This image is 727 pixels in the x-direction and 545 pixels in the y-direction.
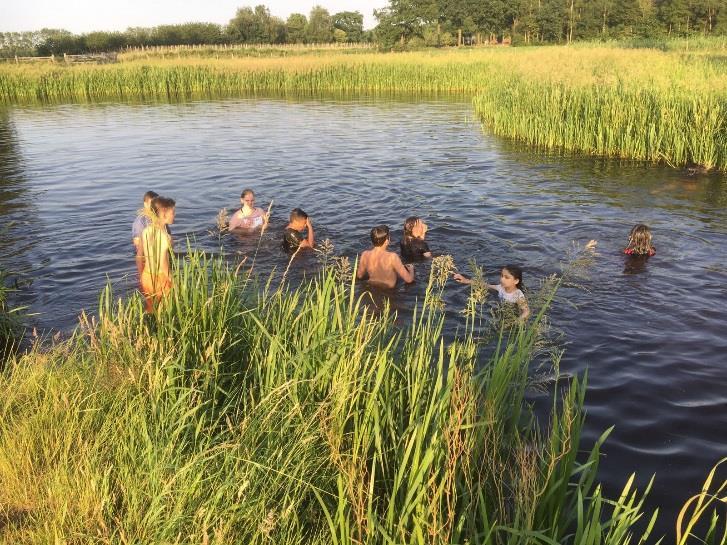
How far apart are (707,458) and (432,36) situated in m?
80.1

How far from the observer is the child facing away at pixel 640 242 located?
9664 mm

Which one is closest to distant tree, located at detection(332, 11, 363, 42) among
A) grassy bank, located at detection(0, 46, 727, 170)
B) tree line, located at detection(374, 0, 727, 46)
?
tree line, located at detection(374, 0, 727, 46)

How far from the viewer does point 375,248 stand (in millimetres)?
8992

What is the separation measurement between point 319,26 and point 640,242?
13131 cm

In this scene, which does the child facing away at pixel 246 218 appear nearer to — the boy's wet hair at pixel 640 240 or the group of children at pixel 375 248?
the group of children at pixel 375 248

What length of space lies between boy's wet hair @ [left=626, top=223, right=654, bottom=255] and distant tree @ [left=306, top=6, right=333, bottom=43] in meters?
100.0

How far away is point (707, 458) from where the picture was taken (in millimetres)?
5184

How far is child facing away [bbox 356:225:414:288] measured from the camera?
8.84 m

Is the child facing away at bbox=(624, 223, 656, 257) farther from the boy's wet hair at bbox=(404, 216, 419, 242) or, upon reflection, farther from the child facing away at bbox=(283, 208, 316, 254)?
the child facing away at bbox=(283, 208, 316, 254)

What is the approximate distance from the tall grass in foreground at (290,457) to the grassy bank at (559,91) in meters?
14.8

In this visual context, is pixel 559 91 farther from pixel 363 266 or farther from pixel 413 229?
pixel 363 266

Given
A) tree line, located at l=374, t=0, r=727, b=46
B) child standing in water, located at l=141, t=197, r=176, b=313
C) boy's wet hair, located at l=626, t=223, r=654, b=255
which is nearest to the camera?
child standing in water, located at l=141, t=197, r=176, b=313

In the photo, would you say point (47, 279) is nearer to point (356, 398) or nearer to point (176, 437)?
point (176, 437)

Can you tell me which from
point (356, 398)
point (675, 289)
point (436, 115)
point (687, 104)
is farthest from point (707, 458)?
point (436, 115)
